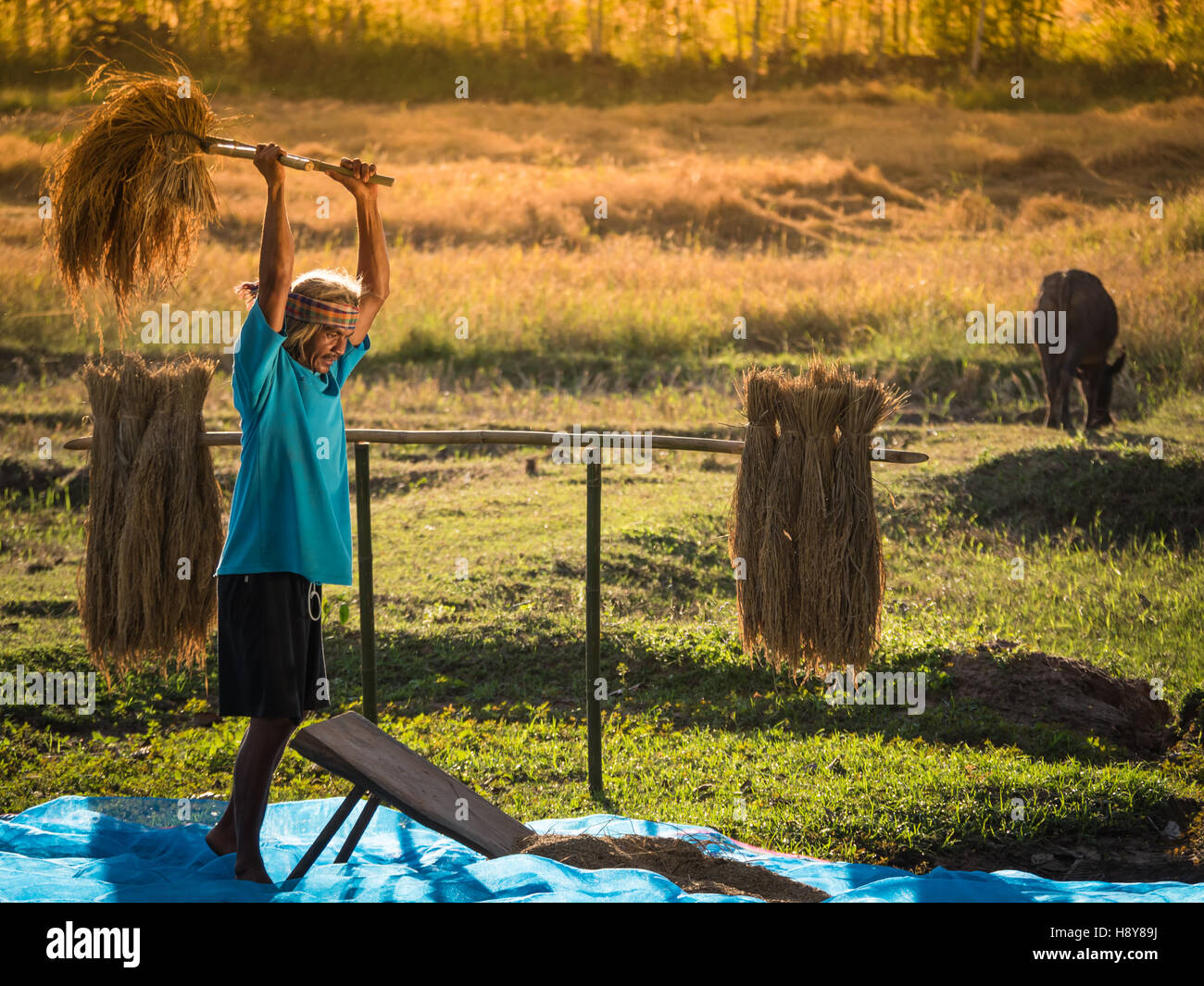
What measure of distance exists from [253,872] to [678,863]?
1238 millimetres

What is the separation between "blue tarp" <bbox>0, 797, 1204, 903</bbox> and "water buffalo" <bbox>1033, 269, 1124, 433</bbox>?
22.7 ft

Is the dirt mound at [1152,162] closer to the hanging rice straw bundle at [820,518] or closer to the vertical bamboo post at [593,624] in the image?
the hanging rice straw bundle at [820,518]

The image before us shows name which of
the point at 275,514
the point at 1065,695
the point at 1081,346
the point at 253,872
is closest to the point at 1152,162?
the point at 1081,346

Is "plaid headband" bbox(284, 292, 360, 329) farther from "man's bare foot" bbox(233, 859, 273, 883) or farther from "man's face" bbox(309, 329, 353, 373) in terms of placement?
"man's bare foot" bbox(233, 859, 273, 883)

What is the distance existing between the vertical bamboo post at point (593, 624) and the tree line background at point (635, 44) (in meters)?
15.3

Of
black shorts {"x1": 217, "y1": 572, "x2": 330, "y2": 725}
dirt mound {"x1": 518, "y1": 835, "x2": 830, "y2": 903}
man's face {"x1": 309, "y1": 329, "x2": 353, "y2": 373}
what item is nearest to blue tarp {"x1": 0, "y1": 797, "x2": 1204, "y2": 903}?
dirt mound {"x1": 518, "y1": 835, "x2": 830, "y2": 903}

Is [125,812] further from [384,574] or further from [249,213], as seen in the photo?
[249,213]

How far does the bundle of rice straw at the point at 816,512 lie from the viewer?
425cm

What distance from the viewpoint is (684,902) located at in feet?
10.0

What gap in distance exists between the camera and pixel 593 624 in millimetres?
4711

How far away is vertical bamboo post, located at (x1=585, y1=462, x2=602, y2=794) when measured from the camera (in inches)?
182

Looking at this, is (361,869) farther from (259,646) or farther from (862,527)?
(862,527)

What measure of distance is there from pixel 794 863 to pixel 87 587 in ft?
10.1

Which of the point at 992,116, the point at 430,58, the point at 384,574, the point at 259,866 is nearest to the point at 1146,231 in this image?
the point at 992,116
